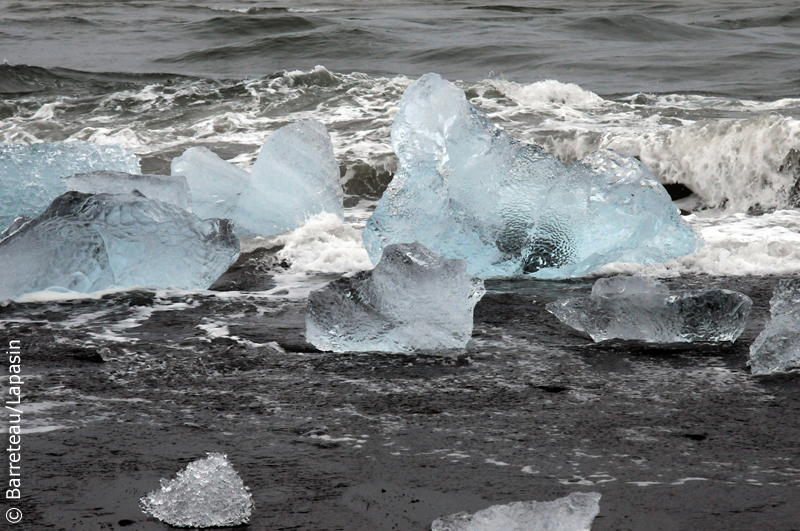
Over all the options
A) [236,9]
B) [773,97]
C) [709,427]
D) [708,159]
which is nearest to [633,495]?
[709,427]

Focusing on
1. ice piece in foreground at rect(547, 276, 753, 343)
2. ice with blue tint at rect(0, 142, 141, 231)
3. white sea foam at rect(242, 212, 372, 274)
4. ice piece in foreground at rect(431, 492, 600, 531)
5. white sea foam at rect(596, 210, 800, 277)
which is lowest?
white sea foam at rect(242, 212, 372, 274)

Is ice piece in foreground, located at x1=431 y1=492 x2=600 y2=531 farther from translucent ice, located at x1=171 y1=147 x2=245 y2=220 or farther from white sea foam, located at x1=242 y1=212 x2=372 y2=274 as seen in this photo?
translucent ice, located at x1=171 y1=147 x2=245 y2=220

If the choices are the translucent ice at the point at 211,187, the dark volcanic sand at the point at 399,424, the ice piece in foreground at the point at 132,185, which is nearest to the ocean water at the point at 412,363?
the dark volcanic sand at the point at 399,424

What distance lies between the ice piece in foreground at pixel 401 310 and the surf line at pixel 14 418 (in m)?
1.04

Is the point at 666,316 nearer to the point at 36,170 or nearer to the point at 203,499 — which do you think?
the point at 203,499

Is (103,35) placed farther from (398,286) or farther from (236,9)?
(398,286)

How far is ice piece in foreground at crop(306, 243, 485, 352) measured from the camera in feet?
11.5

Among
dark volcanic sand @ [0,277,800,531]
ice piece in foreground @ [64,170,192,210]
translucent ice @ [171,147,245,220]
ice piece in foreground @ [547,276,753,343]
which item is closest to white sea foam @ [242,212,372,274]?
translucent ice @ [171,147,245,220]

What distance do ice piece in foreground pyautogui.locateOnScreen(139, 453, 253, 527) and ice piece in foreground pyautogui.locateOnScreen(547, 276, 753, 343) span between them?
1678mm

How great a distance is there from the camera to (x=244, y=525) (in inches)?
91.3

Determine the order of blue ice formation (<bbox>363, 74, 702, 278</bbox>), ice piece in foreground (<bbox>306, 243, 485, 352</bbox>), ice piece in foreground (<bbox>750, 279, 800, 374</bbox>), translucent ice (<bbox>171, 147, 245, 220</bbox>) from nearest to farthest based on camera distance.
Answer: ice piece in foreground (<bbox>750, 279, 800, 374</bbox>) < ice piece in foreground (<bbox>306, 243, 485, 352</bbox>) < blue ice formation (<bbox>363, 74, 702, 278</bbox>) < translucent ice (<bbox>171, 147, 245, 220</bbox>)

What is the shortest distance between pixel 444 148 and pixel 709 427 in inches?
85.9

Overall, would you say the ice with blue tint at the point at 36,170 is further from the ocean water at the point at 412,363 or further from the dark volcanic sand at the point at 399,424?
the dark volcanic sand at the point at 399,424

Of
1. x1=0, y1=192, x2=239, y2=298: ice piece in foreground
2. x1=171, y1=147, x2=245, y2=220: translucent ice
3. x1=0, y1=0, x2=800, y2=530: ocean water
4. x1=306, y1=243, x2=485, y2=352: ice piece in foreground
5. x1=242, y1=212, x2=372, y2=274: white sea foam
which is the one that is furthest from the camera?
x1=171, y1=147, x2=245, y2=220: translucent ice
